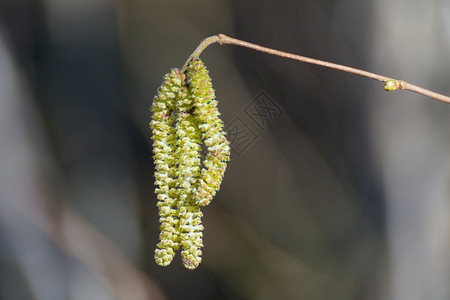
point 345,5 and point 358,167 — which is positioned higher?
point 345,5

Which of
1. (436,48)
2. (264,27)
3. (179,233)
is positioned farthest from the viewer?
(264,27)

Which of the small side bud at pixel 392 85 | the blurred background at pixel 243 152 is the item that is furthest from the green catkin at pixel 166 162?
the blurred background at pixel 243 152

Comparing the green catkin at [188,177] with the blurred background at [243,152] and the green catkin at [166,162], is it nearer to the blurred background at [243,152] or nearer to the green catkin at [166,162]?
the green catkin at [166,162]

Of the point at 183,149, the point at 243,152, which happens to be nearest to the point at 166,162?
the point at 183,149

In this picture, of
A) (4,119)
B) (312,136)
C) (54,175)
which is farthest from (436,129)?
(4,119)

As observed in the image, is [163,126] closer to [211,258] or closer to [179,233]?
[179,233]

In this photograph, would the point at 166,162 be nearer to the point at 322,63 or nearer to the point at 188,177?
the point at 188,177

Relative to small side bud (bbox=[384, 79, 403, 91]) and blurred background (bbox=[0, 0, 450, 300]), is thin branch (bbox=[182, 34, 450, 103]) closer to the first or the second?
small side bud (bbox=[384, 79, 403, 91])
